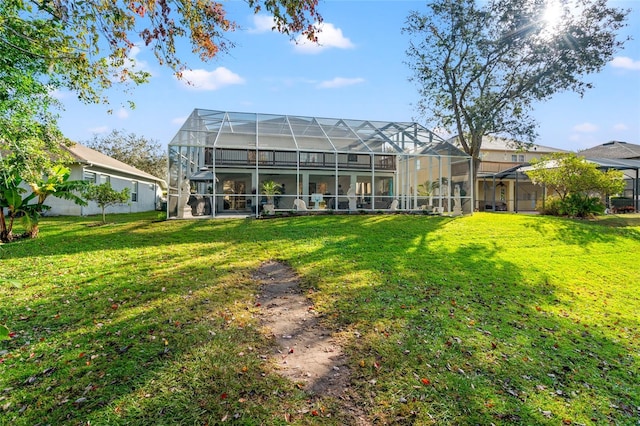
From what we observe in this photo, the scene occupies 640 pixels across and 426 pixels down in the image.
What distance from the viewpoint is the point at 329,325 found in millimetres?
4617

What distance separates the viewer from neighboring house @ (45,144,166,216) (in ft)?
56.2

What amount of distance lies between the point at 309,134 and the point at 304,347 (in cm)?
1450

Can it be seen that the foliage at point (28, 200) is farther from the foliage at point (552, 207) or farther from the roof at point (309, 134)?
the foliage at point (552, 207)

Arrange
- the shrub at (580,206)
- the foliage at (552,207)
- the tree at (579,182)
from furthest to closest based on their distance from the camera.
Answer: the foliage at (552,207)
the shrub at (580,206)
the tree at (579,182)

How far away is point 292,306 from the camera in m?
5.26

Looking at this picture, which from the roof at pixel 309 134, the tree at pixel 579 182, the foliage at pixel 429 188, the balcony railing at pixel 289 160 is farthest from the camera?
the balcony railing at pixel 289 160

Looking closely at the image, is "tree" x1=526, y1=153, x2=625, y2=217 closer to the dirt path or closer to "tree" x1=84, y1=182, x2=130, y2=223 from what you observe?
the dirt path

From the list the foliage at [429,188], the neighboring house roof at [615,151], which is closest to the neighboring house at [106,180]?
the foliage at [429,188]

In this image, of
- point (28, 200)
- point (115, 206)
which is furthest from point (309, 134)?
point (115, 206)

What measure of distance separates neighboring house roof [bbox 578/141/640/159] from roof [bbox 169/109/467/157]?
27426 millimetres

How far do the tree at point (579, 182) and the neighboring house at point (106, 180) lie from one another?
23234 mm

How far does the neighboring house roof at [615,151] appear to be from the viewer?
34.7m

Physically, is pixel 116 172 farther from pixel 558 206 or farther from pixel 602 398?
pixel 558 206

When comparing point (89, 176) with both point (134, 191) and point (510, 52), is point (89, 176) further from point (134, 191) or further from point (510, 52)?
point (510, 52)
